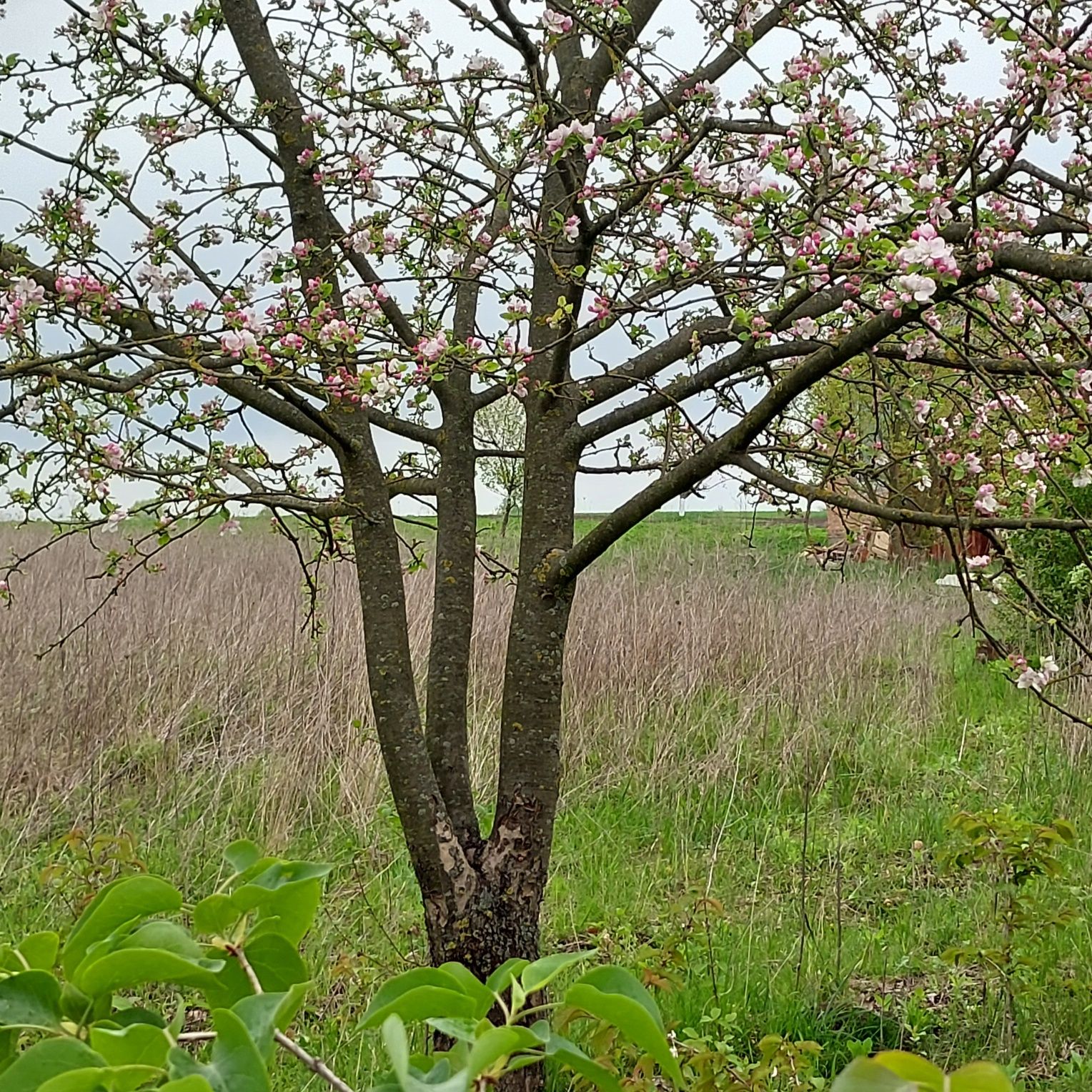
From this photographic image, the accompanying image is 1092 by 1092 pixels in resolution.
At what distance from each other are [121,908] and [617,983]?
0.25m

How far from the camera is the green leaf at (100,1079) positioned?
39 cm

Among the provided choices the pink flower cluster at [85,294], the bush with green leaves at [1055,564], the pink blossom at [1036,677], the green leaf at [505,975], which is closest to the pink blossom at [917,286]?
the pink blossom at [1036,677]

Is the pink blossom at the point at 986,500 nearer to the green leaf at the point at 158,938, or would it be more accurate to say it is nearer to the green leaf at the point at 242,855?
the green leaf at the point at 242,855

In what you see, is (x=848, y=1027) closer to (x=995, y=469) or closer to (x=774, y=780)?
(x=995, y=469)

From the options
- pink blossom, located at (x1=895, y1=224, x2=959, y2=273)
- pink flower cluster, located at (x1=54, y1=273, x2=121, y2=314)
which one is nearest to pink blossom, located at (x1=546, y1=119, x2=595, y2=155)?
pink blossom, located at (x1=895, y1=224, x2=959, y2=273)

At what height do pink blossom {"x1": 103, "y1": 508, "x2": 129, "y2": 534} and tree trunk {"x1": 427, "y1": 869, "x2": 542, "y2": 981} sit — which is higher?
pink blossom {"x1": 103, "y1": 508, "x2": 129, "y2": 534}

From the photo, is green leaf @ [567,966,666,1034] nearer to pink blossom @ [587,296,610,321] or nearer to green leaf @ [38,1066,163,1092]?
green leaf @ [38,1066,163,1092]

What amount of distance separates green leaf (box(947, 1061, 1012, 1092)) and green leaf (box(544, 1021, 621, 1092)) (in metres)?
0.17

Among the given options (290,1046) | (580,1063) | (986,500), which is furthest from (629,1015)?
(986,500)

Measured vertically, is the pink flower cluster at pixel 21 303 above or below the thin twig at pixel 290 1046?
above

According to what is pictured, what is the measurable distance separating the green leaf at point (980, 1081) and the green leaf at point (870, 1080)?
0.9 inches

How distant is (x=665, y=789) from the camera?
4285 mm

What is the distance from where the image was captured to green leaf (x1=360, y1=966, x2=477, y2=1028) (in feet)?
1.62

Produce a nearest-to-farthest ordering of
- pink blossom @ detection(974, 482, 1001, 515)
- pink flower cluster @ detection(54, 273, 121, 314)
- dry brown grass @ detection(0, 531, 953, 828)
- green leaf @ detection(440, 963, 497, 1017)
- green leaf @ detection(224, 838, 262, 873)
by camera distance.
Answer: green leaf @ detection(440, 963, 497, 1017) → green leaf @ detection(224, 838, 262, 873) → pink flower cluster @ detection(54, 273, 121, 314) → pink blossom @ detection(974, 482, 1001, 515) → dry brown grass @ detection(0, 531, 953, 828)
